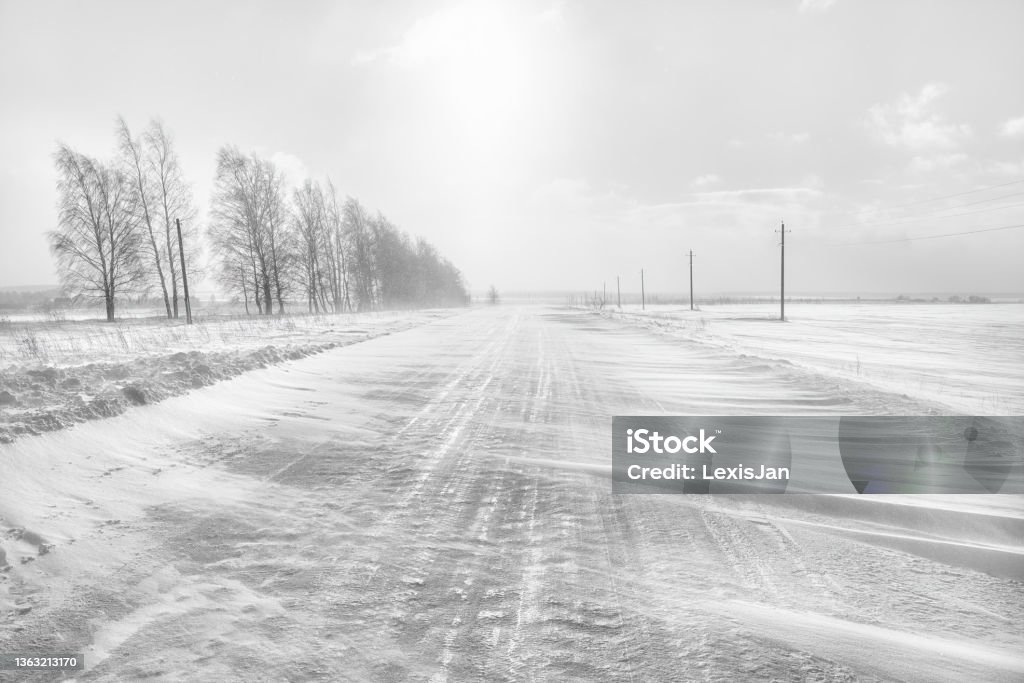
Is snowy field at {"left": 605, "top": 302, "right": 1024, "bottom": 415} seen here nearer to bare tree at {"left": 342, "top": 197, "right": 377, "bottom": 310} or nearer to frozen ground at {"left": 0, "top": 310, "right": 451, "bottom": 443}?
frozen ground at {"left": 0, "top": 310, "right": 451, "bottom": 443}

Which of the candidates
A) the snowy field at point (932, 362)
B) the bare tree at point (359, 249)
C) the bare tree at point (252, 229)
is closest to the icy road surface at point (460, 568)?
the snowy field at point (932, 362)

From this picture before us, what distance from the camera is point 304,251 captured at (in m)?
44.2

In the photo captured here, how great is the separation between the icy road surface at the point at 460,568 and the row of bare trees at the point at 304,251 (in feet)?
116

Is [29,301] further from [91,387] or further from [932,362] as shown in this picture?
[932,362]

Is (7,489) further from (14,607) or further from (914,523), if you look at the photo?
(914,523)

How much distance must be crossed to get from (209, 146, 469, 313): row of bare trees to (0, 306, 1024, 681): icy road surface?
Answer: 35352 millimetres

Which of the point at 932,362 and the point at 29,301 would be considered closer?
the point at 932,362

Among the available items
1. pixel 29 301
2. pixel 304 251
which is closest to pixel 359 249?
pixel 304 251

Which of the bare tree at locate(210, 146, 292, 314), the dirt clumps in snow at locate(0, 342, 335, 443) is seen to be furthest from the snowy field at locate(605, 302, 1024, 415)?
the bare tree at locate(210, 146, 292, 314)

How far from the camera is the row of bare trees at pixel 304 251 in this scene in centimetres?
3606

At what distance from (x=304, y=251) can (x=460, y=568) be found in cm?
4581

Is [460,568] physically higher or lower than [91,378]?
lower

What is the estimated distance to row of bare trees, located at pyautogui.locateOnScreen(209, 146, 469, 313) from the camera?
3606cm

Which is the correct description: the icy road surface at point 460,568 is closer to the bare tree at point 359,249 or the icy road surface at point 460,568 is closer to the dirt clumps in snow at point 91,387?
the dirt clumps in snow at point 91,387
